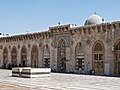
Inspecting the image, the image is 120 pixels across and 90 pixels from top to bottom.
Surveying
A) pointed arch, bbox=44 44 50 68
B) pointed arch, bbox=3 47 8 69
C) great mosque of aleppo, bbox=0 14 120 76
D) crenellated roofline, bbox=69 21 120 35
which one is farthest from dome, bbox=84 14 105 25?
pointed arch, bbox=3 47 8 69

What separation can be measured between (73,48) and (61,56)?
7.62ft

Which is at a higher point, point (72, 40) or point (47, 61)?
point (72, 40)

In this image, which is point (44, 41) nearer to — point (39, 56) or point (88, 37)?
point (39, 56)

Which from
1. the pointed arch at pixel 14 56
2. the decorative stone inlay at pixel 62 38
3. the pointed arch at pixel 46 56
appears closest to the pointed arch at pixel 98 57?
the decorative stone inlay at pixel 62 38

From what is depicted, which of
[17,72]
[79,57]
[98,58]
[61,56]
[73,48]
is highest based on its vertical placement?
[73,48]

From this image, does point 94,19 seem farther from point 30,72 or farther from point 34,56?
point 30,72

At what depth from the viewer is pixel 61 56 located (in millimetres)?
29125

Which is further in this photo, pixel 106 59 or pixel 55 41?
pixel 55 41

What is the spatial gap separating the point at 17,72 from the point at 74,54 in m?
7.75

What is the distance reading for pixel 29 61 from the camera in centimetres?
3331

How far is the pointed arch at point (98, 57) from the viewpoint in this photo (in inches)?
968

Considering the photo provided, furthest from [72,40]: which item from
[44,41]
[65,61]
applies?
[44,41]

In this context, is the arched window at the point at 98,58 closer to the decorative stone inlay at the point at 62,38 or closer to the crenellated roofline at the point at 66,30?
the crenellated roofline at the point at 66,30

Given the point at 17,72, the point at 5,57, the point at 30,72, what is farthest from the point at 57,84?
the point at 5,57
